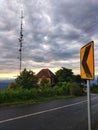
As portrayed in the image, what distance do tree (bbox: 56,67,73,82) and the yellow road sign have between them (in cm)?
5500

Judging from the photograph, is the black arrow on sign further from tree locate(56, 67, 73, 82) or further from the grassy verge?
tree locate(56, 67, 73, 82)

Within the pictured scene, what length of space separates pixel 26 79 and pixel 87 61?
24920 mm

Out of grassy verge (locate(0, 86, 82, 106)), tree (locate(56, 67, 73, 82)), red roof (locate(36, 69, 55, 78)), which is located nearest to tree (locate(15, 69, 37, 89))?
grassy verge (locate(0, 86, 82, 106))

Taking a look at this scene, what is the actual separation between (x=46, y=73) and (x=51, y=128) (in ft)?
219

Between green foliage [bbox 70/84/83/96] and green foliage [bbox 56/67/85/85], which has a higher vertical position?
green foliage [bbox 56/67/85/85]

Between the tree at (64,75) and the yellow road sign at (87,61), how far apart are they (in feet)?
180

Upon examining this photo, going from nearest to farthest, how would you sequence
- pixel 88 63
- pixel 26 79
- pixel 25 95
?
pixel 88 63 → pixel 25 95 → pixel 26 79

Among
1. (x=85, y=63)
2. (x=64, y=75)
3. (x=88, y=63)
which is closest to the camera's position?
(x=88, y=63)

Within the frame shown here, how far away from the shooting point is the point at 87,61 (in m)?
4.36

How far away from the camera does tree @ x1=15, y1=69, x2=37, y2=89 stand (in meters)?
29.1

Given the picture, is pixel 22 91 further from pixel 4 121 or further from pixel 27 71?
pixel 4 121

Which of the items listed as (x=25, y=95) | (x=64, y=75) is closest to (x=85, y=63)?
(x=25, y=95)

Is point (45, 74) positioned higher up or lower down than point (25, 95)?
higher up

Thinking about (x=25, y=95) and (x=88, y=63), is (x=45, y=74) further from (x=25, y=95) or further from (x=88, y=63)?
(x=88, y=63)
